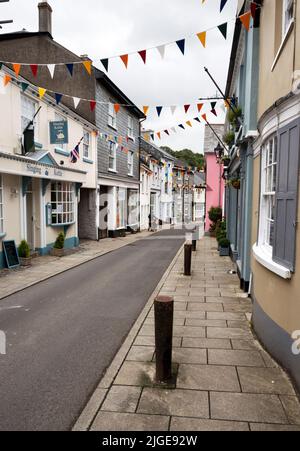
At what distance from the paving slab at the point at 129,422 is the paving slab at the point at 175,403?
0.11m

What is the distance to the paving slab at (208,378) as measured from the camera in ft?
13.5

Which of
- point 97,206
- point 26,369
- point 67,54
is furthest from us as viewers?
point 97,206

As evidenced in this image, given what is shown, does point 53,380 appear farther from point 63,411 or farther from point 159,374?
point 159,374

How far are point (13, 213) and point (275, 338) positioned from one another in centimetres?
963

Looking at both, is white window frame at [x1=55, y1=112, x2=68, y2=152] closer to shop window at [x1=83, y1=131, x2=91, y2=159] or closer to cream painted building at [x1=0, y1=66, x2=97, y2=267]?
cream painted building at [x1=0, y1=66, x2=97, y2=267]

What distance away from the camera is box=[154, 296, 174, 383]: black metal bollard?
4.18 meters

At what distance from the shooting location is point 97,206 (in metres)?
19.8

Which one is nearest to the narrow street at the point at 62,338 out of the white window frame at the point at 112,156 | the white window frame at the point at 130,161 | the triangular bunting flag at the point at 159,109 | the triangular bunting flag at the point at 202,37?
the triangular bunting flag at the point at 159,109

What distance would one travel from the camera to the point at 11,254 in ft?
37.3

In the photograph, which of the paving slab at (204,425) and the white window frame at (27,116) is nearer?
the paving slab at (204,425)

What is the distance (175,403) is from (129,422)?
59 cm

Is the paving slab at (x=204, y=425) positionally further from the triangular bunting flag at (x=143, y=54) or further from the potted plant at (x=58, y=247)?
the potted plant at (x=58, y=247)

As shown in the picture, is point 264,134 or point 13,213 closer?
point 264,134
